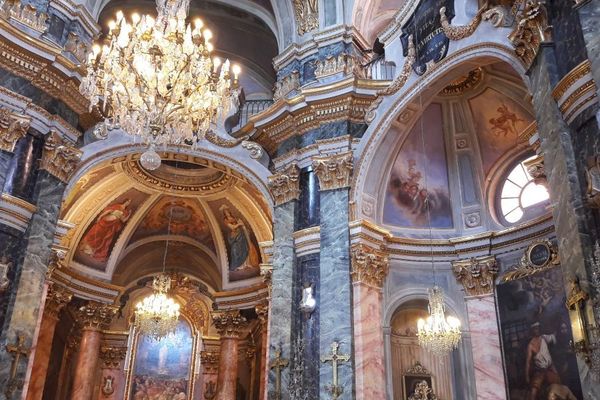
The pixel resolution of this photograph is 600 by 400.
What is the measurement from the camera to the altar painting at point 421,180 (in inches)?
487

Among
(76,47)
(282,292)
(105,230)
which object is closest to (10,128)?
(76,47)

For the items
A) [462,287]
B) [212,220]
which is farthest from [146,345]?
[462,287]

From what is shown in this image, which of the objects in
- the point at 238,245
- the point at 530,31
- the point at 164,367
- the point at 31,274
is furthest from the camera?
the point at 164,367

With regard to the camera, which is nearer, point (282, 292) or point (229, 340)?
point (282, 292)

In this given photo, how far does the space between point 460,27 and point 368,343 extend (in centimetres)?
558

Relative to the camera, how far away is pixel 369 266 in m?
11.0

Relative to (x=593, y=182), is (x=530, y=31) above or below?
above

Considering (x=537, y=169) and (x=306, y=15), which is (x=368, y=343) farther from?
(x=306, y=15)

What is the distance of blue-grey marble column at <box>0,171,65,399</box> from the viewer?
9516 mm

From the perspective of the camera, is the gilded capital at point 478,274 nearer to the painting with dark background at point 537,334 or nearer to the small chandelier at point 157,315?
the painting with dark background at point 537,334

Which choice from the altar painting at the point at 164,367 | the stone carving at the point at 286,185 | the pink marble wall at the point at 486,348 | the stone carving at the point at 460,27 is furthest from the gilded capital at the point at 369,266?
the altar painting at the point at 164,367

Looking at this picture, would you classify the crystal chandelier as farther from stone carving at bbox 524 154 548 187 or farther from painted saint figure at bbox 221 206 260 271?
painted saint figure at bbox 221 206 260 271

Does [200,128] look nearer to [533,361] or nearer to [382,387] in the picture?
[382,387]

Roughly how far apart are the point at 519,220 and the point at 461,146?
2.00 m
